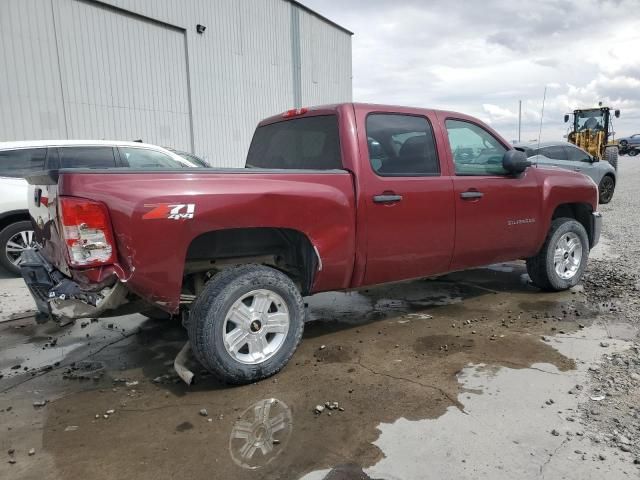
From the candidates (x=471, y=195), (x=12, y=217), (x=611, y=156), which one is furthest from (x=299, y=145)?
(x=611, y=156)

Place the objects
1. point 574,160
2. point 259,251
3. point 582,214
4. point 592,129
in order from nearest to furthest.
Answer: point 259,251 → point 582,214 → point 574,160 → point 592,129

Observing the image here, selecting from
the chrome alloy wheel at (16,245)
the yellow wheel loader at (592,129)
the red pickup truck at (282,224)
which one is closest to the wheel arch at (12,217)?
the chrome alloy wheel at (16,245)

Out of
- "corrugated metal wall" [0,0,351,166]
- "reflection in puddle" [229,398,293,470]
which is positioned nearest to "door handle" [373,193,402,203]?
"reflection in puddle" [229,398,293,470]

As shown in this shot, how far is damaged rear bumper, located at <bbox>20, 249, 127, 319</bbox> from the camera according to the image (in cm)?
296

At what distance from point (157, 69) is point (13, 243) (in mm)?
8155

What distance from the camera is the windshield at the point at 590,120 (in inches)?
805

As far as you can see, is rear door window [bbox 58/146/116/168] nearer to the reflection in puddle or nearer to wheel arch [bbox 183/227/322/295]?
wheel arch [bbox 183/227/322/295]

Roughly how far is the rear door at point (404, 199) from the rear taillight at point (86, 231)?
183 cm

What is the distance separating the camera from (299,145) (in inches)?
168

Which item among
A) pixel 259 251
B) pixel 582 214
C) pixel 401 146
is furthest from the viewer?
pixel 582 214

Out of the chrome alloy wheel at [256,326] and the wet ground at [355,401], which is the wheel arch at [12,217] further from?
the chrome alloy wheel at [256,326]

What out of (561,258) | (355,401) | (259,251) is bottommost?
(355,401)

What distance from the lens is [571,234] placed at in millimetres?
5453

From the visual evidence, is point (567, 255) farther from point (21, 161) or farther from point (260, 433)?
point (21, 161)
